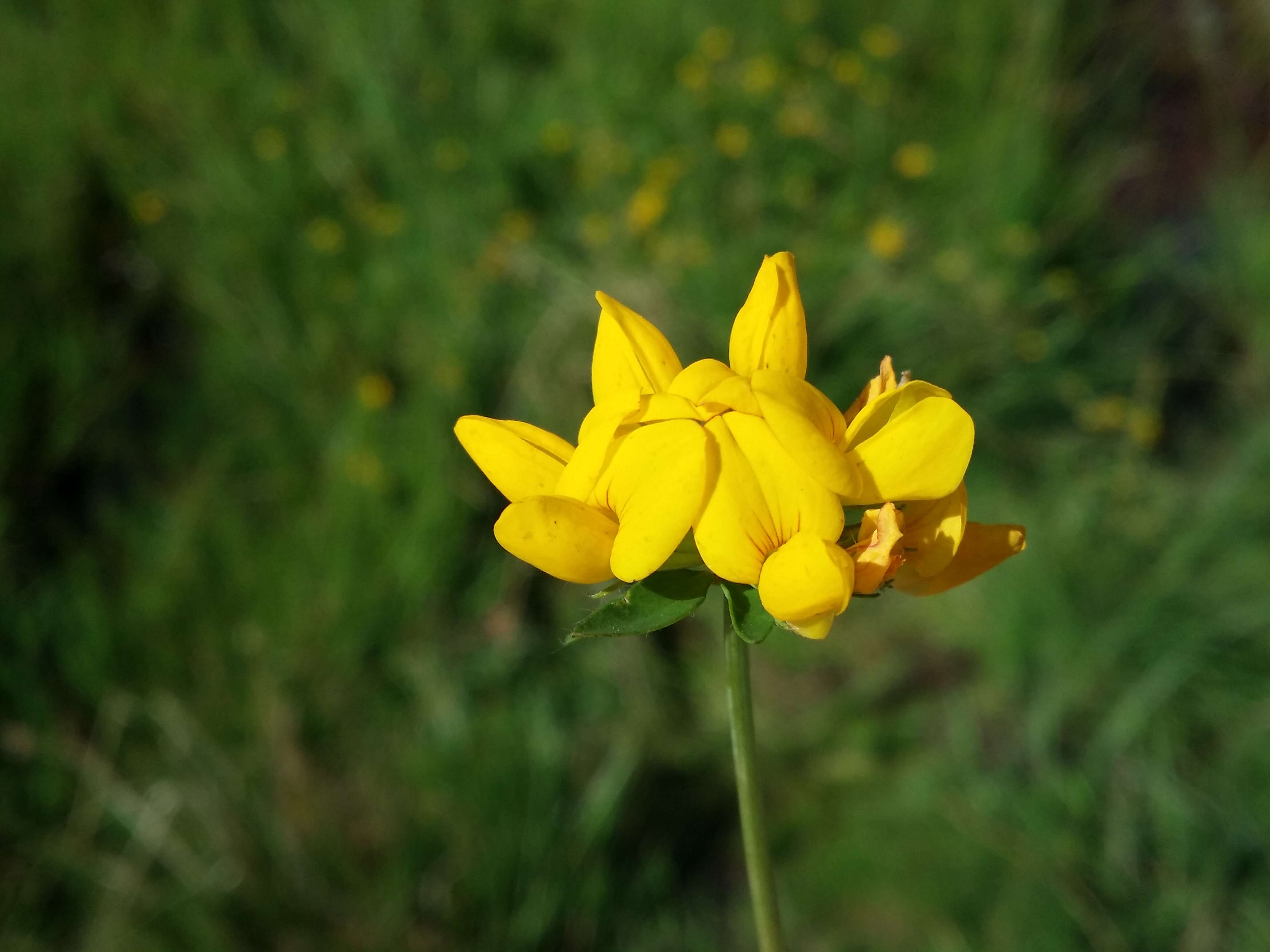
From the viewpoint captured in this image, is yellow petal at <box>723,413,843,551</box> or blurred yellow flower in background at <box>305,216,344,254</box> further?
blurred yellow flower in background at <box>305,216,344,254</box>

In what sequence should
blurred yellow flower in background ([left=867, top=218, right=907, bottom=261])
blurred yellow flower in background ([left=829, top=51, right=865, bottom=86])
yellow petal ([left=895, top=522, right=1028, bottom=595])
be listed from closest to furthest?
1. yellow petal ([left=895, top=522, right=1028, bottom=595])
2. blurred yellow flower in background ([left=867, top=218, right=907, bottom=261])
3. blurred yellow flower in background ([left=829, top=51, right=865, bottom=86])

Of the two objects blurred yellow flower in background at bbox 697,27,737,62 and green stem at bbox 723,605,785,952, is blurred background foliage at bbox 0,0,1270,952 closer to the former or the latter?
blurred yellow flower in background at bbox 697,27,737,62

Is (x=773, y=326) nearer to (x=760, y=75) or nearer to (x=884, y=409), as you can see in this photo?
(x=884, y=409)

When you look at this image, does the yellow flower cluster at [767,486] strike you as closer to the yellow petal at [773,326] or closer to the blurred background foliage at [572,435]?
the yellow petal at [773,326]

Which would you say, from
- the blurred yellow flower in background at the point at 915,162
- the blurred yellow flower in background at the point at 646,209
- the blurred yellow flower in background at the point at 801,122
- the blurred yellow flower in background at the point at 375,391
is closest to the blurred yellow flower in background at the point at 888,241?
the blurred yellow flower in background at the point at 915,162

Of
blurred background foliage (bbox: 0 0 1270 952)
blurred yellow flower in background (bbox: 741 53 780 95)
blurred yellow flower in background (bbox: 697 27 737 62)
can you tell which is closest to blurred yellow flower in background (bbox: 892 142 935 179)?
blurred background foliage (bbox: 0 0 1270 952)

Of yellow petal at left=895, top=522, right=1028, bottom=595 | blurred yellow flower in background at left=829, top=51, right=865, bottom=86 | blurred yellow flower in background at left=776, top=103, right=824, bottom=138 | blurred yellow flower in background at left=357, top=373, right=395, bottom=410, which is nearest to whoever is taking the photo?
yellow petal at left=895, top=522, right=1028, bottom=595

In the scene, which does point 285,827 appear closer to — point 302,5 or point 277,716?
point 277,716

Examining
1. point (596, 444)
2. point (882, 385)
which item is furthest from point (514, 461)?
point (882, 385)

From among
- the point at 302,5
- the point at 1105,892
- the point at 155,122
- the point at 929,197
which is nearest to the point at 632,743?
the point at 1105,892
